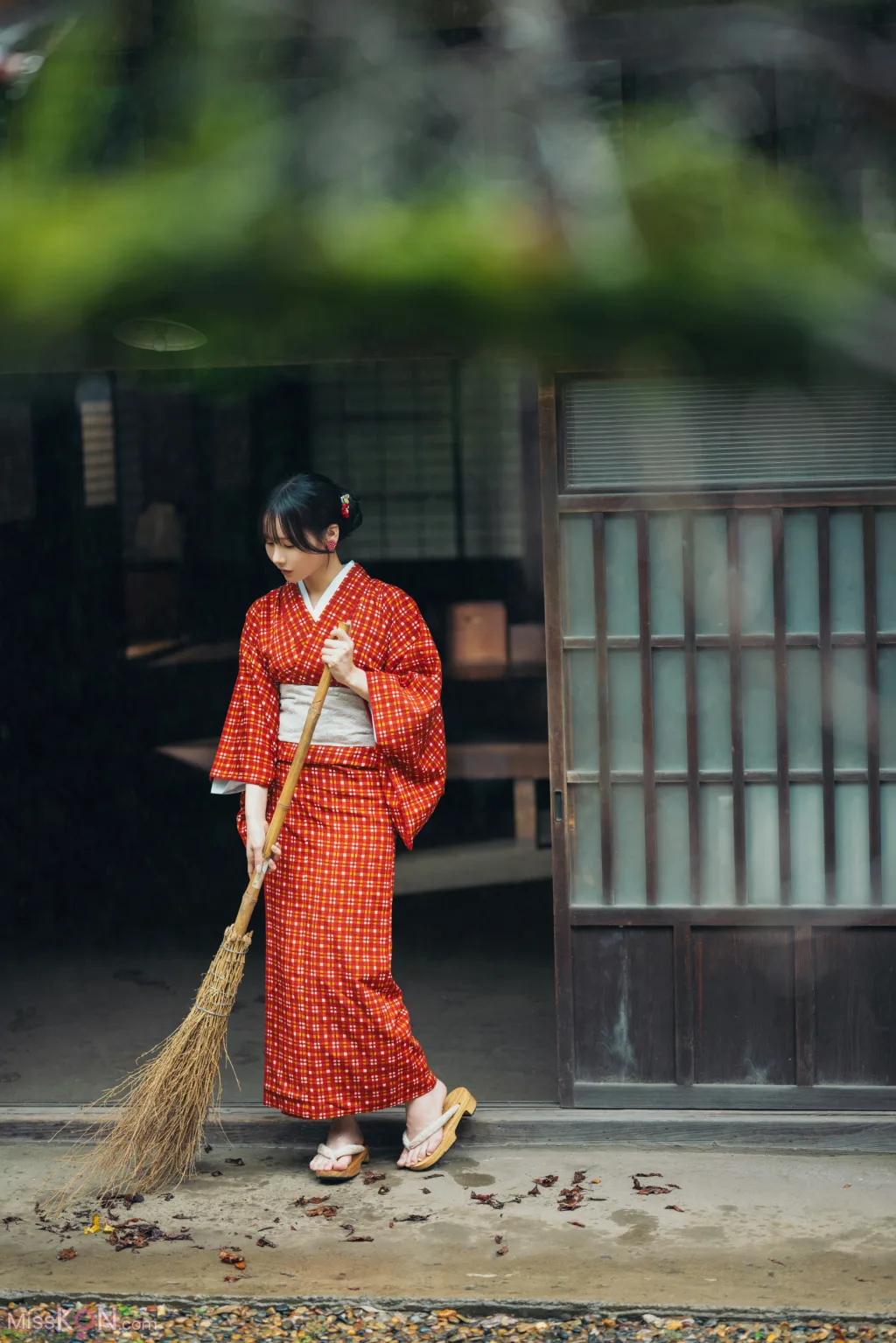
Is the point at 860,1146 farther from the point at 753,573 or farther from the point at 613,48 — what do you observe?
the point at 613,48

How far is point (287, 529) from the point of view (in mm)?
3186

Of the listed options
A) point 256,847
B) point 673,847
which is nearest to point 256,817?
point 256,847

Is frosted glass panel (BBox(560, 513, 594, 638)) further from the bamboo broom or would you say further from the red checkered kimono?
the bamboo broom

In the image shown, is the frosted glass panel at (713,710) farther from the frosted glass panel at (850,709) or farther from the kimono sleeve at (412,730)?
the kimono sleeve at (412,730)

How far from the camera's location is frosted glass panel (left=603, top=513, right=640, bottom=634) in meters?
3.50

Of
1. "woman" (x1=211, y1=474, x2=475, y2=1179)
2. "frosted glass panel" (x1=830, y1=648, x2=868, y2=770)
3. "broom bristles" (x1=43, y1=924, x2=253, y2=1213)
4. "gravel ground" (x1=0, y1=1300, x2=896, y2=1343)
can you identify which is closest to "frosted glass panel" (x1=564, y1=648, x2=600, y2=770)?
"woman" (x1=211, y1=474, x2=475, y2=1179)

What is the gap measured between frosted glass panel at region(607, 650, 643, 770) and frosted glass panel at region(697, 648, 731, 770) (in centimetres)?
14

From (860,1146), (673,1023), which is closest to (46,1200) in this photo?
(673,1023)

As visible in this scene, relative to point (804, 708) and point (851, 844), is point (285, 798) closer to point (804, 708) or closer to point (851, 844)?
point (804, 708)

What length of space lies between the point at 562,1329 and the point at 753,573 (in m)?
1.69

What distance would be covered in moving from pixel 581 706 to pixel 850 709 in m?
0.63

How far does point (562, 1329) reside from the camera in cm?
273

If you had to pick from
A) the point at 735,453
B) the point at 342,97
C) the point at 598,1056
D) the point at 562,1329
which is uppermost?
the point at 735,453

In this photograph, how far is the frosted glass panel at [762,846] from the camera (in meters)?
3.54
